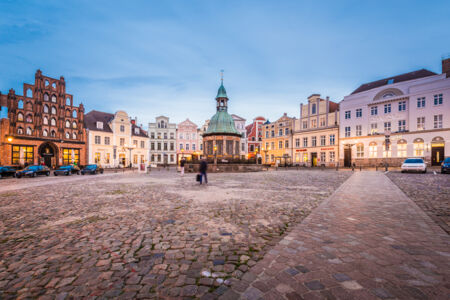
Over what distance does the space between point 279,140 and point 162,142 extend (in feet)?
102

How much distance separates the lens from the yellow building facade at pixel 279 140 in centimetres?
5097

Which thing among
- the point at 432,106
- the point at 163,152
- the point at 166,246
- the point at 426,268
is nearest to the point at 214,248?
the point at 166,246

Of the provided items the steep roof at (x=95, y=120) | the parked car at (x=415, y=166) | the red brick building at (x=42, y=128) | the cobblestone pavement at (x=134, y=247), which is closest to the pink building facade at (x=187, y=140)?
the steep roof at (x=95, y=120)

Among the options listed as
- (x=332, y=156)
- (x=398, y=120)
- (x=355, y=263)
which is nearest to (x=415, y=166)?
(x=398, y=120)

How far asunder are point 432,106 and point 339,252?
1728 inches

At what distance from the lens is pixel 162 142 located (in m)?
56.0

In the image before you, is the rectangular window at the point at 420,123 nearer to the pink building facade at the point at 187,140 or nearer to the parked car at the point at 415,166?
the parked car at the point at 415,166

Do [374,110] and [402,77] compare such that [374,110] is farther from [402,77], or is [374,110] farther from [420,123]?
[402,77]

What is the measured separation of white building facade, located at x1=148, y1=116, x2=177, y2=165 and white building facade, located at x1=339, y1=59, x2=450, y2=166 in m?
40.8

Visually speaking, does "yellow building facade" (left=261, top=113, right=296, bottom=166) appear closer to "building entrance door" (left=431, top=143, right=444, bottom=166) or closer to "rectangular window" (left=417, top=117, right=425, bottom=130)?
"rectangular window" (left=417, top=117, right=425, bottom=130)

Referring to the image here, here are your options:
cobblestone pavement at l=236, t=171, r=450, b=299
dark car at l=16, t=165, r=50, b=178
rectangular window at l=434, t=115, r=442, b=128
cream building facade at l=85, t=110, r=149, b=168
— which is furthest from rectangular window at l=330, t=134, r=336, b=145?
dark car at l=16, t=165, r=50, b=178

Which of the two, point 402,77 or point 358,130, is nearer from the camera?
point 402,77

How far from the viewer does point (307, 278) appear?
2.69m

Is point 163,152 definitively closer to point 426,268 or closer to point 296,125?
point 296,125
